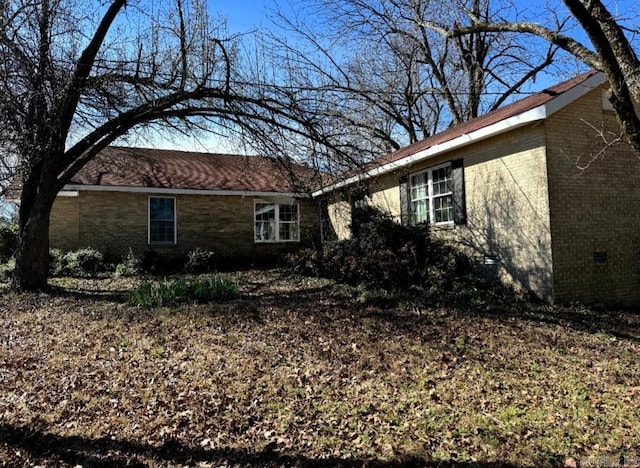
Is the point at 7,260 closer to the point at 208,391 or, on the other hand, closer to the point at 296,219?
the point at 296,219

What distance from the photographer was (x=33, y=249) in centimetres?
1066

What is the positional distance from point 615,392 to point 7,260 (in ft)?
63.2

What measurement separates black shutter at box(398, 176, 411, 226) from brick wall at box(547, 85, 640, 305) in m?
4.55


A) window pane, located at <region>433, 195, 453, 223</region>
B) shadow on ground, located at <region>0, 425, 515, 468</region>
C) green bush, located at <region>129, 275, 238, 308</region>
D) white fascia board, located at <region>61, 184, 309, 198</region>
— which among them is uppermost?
white fascia board, located at <region>61, 184, 309, 198</region>

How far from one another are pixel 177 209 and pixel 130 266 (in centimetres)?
344

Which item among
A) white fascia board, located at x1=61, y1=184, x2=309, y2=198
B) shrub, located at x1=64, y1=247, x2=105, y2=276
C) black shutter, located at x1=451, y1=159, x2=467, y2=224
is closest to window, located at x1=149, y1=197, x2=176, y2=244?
white fascia board, located at x1=61, y1=184, x2=309, y2=198

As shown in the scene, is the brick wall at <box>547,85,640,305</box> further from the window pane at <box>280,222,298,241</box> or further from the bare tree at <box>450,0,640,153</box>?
the window pane at <box>280,222,298,241</box>

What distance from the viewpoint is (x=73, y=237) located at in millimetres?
16219

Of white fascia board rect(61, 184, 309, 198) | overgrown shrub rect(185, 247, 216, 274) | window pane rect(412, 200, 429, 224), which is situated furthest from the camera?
overgrown shrub rect(185, 247, 216, 274)

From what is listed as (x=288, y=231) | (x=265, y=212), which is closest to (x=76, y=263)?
(x=265, y=212)

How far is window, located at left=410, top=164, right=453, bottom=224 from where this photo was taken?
39.0 ft

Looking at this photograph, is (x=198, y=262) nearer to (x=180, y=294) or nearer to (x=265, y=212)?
(x=265, y=212)

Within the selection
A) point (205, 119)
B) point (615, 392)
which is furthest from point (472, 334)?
point (205, 119)

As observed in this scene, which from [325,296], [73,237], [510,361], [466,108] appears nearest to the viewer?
[510,361]
